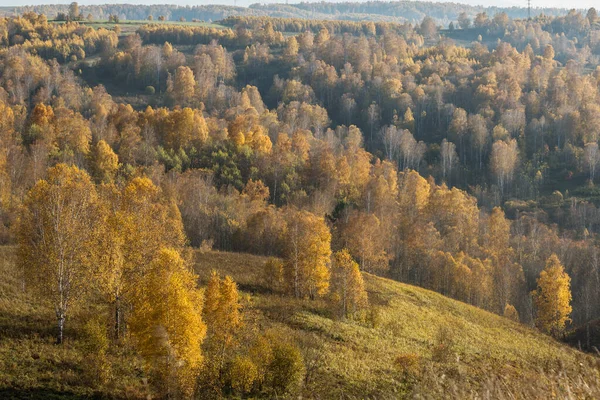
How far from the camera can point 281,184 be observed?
92.1 metres

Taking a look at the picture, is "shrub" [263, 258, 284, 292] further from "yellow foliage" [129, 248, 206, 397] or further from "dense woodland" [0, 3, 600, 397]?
"yellow foliage" [129, 248, 206, 397]

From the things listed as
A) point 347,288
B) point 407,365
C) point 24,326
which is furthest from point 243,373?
point 347,288

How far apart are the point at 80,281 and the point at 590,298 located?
6968 cm

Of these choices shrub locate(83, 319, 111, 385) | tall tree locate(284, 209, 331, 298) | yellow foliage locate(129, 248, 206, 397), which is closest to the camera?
yellow foliage locate(129, 248, 206, 397)

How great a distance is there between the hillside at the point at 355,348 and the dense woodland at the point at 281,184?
1635mm

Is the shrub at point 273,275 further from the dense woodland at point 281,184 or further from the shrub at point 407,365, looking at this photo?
the shrub at point 407,365

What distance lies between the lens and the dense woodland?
2798 centimetres

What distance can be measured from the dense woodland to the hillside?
1.63m

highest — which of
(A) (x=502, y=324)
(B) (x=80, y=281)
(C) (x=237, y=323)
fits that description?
(B) (x=80, y=281)

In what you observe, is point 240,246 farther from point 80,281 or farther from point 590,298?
point 590,298

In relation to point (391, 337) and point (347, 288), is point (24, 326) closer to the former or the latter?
point (347, 288)

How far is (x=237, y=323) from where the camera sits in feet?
92.1

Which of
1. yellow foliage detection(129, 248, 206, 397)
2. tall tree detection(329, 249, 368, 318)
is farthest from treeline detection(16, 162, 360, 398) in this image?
tall tree detection(329, 249, 368, 318)

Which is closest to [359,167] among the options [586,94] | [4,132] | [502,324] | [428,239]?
[428,239]
